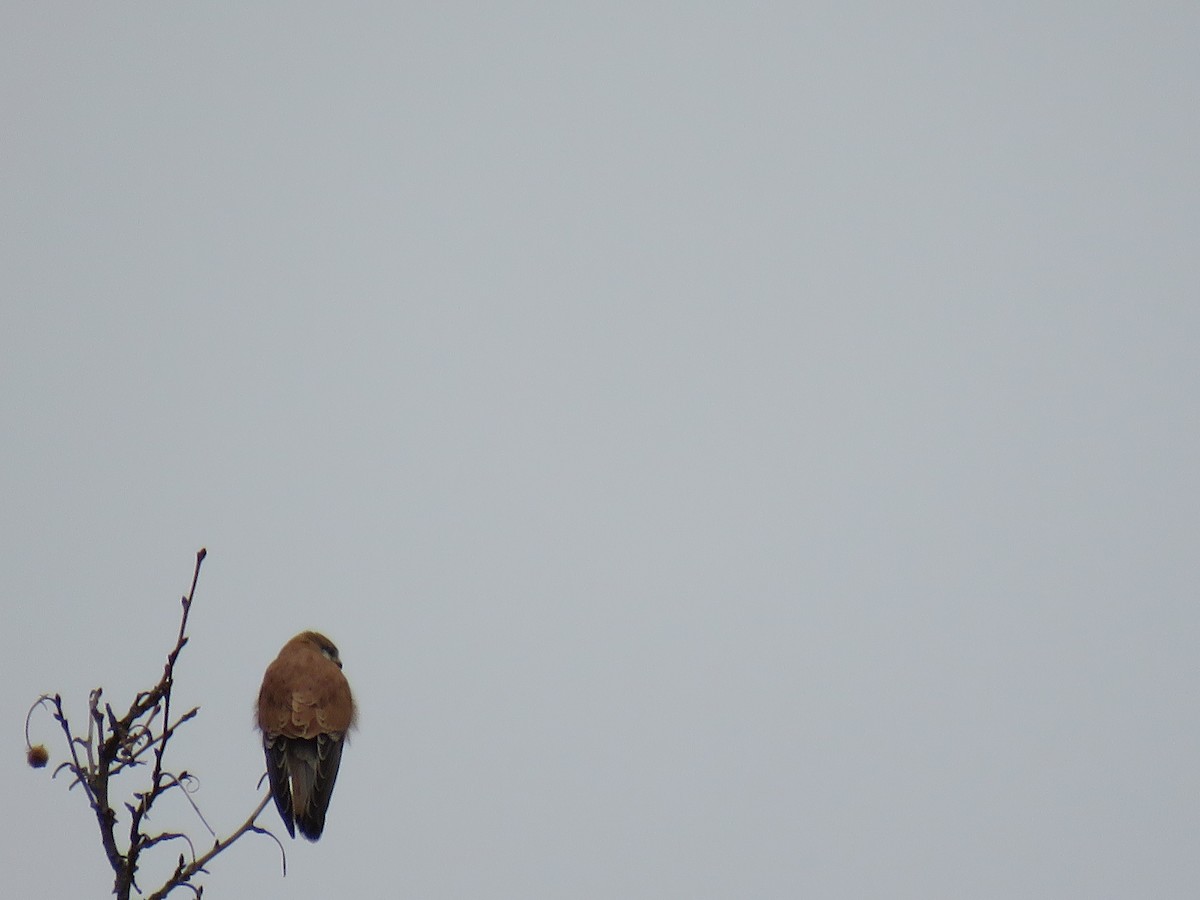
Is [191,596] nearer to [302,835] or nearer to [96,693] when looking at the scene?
[96,693]

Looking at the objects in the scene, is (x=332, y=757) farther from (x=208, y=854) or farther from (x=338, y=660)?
(x=208, y=854)

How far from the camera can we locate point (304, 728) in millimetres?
6234

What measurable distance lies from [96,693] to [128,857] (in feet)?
1.71

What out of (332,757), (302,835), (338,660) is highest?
(338,660)

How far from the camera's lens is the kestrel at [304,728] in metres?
5.93

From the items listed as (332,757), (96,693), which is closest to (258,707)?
(332,757)

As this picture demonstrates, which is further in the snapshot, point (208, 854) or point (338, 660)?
point (338, 660)

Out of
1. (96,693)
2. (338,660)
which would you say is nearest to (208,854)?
(96,693)

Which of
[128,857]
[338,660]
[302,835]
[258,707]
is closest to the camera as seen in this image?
[128,857]

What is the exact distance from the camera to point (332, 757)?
20.2 ft

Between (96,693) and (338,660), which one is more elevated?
(338,660)

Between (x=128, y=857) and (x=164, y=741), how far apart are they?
0.31 metres

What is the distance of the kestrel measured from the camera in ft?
19.5

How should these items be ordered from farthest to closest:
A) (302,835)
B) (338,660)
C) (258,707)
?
(338,660) → (258,707) → (302,835)
